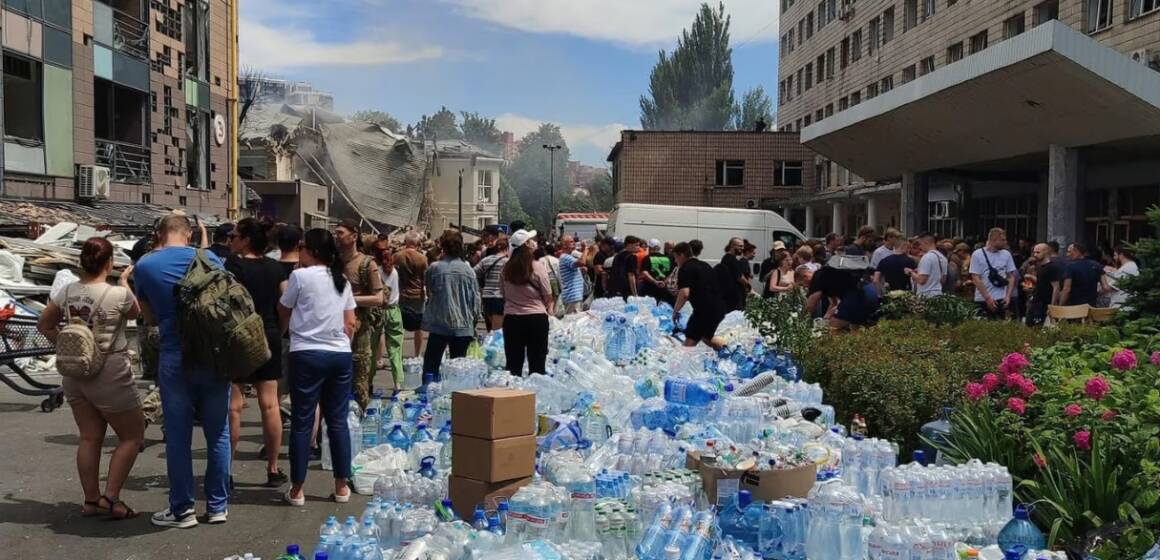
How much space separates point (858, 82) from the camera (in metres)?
43.5

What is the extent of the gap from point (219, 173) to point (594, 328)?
68.4 feet

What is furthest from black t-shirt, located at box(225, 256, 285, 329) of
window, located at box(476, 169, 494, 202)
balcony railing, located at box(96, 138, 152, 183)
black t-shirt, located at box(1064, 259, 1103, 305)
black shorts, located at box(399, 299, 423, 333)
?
window, located at box(476, 169, 494, 202)

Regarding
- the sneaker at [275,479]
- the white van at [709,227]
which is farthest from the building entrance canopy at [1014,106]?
the sneaker at [275,479]

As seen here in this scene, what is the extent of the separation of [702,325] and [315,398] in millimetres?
5893

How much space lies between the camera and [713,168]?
4534cm

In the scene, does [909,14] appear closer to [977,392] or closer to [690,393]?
[690,393]

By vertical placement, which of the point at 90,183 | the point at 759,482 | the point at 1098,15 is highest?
the point at 1098,15

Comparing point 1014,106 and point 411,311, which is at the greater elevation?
point 1014,106

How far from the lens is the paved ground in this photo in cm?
554

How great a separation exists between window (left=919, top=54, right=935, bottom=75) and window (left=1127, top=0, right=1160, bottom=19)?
41.8ft

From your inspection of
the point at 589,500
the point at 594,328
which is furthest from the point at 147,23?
the point at 589,500

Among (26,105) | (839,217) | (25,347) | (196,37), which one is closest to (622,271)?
(25,347)

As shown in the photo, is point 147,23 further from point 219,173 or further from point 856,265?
point 856,265

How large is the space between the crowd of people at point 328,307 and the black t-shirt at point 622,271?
184 centimetres
